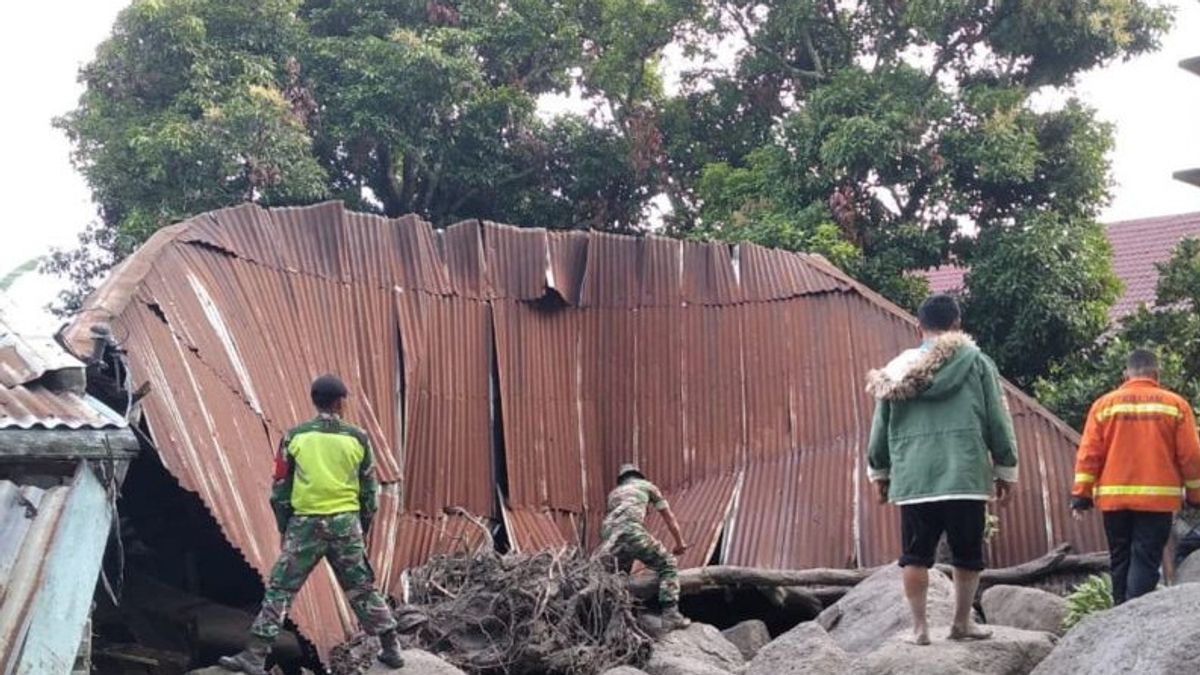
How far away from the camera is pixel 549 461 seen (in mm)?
13094

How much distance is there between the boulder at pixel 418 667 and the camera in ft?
26.6

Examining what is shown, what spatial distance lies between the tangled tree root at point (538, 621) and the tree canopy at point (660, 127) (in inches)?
256

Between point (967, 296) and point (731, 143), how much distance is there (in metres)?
4.74

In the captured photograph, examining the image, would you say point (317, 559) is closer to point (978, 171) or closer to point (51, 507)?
point (51, 507)

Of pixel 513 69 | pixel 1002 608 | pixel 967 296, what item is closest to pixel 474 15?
pixel 513 69

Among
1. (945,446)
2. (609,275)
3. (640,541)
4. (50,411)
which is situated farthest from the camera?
(609,275)

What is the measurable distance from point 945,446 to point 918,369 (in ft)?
1.20

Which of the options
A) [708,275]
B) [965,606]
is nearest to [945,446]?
[965,606]

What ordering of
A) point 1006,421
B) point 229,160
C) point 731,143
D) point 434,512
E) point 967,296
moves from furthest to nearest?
1. point 731,143
2. point 229,160
3. point 967,296
4. point 434,512
5. point 1006,421

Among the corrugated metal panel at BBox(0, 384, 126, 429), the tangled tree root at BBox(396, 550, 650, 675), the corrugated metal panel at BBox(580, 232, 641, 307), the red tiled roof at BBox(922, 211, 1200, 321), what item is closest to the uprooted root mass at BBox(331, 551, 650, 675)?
the tangled tree root at BBox(396, 550, 650, 675)

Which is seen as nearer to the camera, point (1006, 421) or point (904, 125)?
point (1006, 421)

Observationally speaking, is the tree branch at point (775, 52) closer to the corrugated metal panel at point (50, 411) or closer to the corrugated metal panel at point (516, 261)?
the corrugated metal panel at point (516, 261)

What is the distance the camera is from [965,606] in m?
7.09

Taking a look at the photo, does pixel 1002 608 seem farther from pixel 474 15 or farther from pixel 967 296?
pixel 474 15
